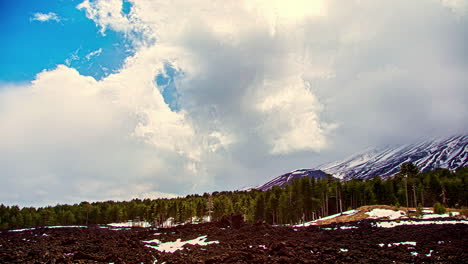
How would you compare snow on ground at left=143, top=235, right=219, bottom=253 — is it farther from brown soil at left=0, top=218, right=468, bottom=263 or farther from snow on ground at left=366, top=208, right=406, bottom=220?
snow on ground at left=366, top=208, right=406, bottom=220

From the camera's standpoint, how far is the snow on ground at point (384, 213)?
193 feet

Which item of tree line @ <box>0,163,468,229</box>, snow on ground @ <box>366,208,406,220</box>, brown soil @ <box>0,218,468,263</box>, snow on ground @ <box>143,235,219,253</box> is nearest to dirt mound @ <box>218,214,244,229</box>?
snow on ground @ <box>143,235,219,253</box>

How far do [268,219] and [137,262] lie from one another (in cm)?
8241

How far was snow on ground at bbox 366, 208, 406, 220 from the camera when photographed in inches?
2312

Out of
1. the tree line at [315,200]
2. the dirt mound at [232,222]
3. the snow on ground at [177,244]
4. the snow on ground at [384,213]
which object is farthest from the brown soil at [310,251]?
the tree line at [315,200]

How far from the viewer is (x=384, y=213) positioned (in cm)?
6238

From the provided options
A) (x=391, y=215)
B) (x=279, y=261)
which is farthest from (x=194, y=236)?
(x=391, y=215)

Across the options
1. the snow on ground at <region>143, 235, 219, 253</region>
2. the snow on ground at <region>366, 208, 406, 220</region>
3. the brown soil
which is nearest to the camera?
the brown soil

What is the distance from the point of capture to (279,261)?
83.9 ft

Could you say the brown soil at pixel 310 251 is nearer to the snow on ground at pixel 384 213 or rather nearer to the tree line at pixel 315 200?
the snow on ground at pixel 384 213

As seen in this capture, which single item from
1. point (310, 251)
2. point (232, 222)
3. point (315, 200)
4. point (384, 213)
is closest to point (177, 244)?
point (310, 251)

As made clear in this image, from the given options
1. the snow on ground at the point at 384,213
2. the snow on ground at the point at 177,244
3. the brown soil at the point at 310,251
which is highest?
the snow on ground at the point at 384,213

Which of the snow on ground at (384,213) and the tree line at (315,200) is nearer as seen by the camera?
the snow on ground at (384,213)

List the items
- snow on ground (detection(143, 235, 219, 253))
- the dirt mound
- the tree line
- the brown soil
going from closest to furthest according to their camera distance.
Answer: the brown soil → snow on ground (detection(143, 235, 219, 253)) → the dirt mound → the tree line
